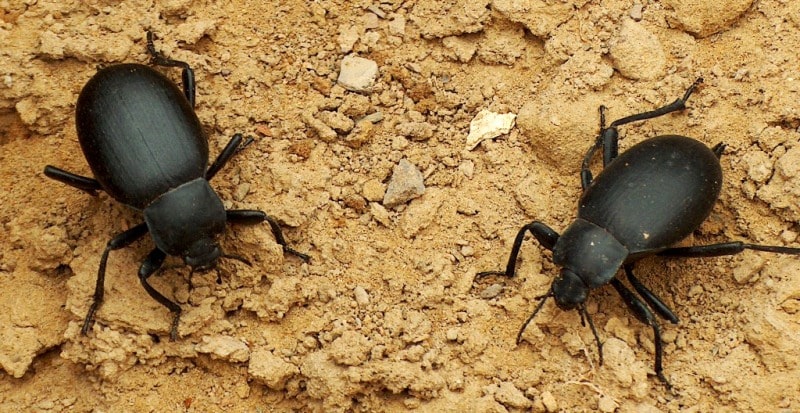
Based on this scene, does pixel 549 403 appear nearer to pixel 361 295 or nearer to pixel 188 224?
pixel 361 295

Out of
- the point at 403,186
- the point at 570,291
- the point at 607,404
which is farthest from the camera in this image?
the point at 403,186

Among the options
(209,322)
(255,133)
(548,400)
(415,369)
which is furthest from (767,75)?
(209,322)

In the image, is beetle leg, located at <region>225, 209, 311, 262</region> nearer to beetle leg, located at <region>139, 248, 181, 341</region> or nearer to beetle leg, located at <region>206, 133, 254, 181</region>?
beetle leg, located at <region>206, 133, 254, 181</region>

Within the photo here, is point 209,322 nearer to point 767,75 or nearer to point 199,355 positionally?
point 199,355

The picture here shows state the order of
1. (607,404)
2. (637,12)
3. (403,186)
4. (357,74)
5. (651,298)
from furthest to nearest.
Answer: (357,74)
(637,12)
(403,186)
(651,298)
(607,404)

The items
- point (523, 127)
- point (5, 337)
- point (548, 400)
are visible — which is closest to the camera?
point (548, 400)

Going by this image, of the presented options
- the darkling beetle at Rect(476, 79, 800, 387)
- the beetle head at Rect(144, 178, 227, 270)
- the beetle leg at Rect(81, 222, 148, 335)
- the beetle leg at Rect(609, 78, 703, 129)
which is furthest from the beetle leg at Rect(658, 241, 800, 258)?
the beetle leg at Rect(81, 222, 148, 335)

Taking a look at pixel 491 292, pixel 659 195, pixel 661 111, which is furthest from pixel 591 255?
pixel 661 111
